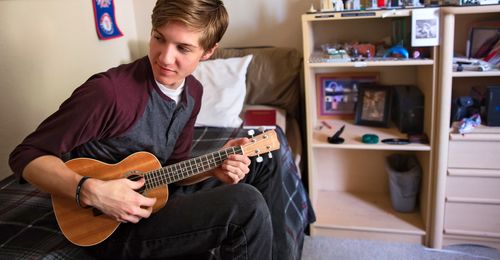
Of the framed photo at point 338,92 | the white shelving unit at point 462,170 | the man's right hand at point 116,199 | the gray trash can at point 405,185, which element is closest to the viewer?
the man's right hand at point 116,199

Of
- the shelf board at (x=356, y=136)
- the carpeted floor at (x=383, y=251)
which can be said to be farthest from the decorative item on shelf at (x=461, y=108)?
the carpeted floor at (x=383, y=251)

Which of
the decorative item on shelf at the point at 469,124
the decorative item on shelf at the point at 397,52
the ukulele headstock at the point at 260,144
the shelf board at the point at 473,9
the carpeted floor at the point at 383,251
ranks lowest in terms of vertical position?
the carpeted floor at the point at 383,251

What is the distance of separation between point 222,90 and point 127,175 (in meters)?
0.92

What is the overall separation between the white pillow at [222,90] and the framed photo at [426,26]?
2.56 ft

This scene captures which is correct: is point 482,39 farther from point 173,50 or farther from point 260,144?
point 173,50

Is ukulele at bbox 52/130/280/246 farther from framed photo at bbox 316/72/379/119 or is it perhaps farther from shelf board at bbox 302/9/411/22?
framed photo at bbox 316/72/379/119

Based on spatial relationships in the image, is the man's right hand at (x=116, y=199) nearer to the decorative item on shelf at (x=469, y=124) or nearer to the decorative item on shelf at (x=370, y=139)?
the decorative item on shelf at (x=370, y=139)

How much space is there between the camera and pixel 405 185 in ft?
6.59

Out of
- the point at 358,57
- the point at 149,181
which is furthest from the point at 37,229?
the point at 358,57

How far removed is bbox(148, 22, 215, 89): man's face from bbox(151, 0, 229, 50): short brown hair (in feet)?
0.05

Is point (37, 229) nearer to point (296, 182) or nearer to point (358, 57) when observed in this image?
point (296, 182)

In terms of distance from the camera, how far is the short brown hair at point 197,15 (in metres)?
1.16

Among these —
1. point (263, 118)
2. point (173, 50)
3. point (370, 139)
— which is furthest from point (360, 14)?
point (173, 50)

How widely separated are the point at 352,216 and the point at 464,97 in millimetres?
717
